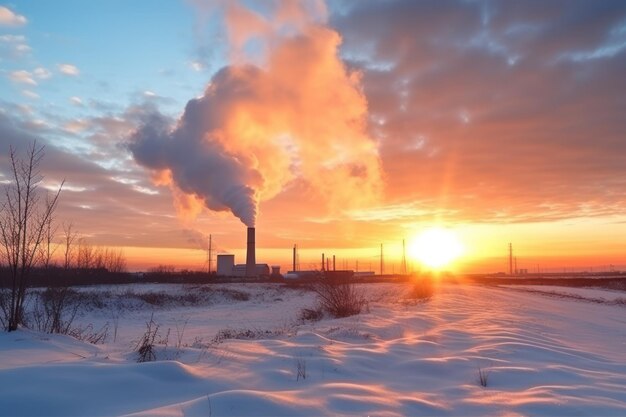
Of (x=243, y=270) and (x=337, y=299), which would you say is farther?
(x=243, y=270)

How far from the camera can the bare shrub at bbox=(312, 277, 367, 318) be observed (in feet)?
52.5

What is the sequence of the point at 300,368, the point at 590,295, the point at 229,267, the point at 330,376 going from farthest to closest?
the point at 229,267
the point at 590,295
the point at 300,368
the point at 330,376

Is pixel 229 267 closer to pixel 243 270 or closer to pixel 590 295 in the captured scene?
pixel 243 270

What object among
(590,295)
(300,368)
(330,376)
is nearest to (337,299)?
(300,368)

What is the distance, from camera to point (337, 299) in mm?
16312

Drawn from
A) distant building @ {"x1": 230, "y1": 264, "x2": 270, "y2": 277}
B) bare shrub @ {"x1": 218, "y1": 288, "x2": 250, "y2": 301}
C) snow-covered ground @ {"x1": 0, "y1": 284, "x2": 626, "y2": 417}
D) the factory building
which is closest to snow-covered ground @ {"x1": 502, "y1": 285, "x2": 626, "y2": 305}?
bare shrub @ {"x1": 218, "y1": 288, "x2": 250, "y2": 301}

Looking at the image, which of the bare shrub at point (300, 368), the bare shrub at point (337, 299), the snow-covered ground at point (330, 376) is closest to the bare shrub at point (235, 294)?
the bare shrub at point (337, 299)

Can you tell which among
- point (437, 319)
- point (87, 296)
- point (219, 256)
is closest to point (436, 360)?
point (437, 319)

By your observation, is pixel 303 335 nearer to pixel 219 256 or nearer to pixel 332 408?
pixel 332 408

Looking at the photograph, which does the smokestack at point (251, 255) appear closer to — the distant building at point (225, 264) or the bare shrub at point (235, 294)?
the distant building at point (225, 264)

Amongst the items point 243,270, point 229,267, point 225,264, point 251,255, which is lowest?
point 243,270

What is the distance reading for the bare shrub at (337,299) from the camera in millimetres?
16016

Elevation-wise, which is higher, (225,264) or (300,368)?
(225,264)

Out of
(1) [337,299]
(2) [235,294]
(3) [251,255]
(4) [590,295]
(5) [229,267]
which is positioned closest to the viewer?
(1) [337,299]
